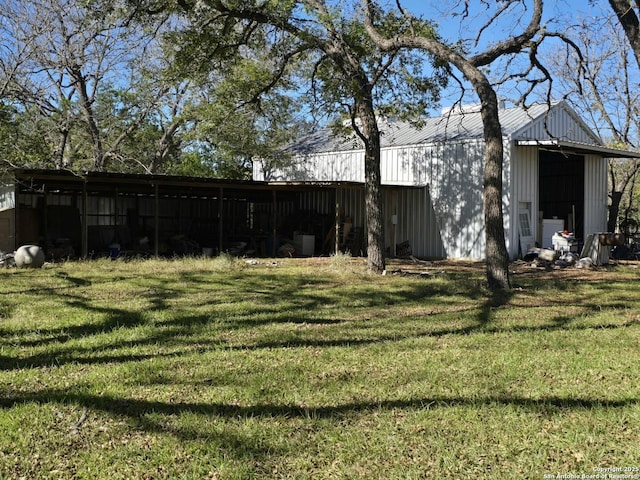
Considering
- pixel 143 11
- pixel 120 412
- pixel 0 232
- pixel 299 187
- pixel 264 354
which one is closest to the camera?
pixel 120 412

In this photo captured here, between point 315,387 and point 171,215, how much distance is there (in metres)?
20.5

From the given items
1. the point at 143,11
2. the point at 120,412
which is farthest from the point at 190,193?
the point at 120,412

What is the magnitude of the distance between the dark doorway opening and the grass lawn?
1386cm

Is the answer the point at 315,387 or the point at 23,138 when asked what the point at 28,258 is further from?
the point at 315,387

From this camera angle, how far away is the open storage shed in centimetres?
1714

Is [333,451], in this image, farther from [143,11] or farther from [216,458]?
[143,11]

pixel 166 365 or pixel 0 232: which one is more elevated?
pixel 0 232

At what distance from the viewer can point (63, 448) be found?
369 centimetres

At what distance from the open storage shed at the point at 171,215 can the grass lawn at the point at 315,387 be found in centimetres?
830

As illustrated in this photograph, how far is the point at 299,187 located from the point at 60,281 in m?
9.58

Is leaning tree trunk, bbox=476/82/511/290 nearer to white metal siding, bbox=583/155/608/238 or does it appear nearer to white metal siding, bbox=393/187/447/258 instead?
white metal siding, bbox=393/187/447/258

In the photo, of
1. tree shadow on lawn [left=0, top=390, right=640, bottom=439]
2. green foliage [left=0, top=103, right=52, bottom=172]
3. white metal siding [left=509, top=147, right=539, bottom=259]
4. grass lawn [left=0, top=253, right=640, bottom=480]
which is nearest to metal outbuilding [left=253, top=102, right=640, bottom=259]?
white metal siding [left=509, top=147, right=539, bottom=259]

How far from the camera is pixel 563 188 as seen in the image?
23422mm

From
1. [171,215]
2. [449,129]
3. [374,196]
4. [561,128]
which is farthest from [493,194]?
[171,215]
